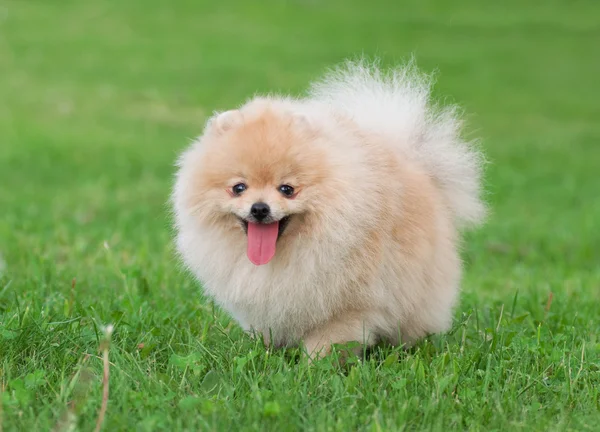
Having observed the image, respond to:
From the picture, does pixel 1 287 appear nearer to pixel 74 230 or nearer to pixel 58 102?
pixel 74 230

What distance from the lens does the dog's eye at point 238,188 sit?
149 inches

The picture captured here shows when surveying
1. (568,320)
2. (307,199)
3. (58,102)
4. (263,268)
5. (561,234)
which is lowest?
(58,102)

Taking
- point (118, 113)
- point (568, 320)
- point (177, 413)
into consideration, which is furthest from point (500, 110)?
point (177, 413)

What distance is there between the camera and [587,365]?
12.6 feet

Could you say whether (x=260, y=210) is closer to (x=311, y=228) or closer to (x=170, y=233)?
(x=311, y=228)

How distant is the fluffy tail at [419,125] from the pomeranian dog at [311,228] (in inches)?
6.8

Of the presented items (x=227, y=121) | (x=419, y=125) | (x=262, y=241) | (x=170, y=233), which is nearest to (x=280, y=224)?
(x=262, y=241)

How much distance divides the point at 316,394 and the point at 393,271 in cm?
80

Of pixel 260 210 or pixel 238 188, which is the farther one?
pixel 238 188

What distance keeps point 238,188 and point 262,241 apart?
24 cm

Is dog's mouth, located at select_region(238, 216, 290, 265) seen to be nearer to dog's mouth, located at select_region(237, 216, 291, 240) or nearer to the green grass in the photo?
dog's mouth, located at select_region(237, 216, 291, 240)

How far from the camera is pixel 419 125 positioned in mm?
4609

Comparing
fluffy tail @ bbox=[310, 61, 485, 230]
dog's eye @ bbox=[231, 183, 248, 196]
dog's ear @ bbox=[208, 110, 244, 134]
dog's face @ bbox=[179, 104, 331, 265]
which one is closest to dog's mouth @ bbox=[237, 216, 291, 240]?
dog's face @ bbox=[179, 104, 331, 265]

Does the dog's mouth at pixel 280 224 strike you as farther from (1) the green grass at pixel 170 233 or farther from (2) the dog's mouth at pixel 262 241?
(1) the green grass at pixel 170 233
